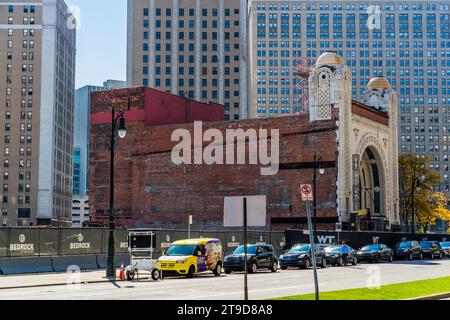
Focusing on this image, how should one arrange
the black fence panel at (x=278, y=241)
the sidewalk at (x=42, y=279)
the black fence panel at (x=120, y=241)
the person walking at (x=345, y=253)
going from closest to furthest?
the sidewalk at (x=42, y=279), the black fence panel at (x=120, y=241), the person walking at (x=345, y=253), the black fence panel at (x=278, y=241)

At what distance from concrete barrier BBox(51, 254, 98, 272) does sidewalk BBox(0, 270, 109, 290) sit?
1.60 m

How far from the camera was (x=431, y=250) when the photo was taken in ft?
189

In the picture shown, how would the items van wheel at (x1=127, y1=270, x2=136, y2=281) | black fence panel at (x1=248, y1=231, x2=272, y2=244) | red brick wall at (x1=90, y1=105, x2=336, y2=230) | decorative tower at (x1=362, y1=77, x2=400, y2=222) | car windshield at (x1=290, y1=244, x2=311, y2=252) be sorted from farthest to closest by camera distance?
decorative tower at (x1=362, y1=77, x2=400, y2=222) < red brick wall at (x1=90, y1=105, x2=336, y2=230) < black fence panel at (x1=248, y1=231, x2=272, y2=244) < car windshield at (x1=290, y1=244, x2=311, y2=252) < van wheel at (x1=127, y1=270, x2=136, y2=281)

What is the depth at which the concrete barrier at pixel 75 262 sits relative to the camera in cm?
3584

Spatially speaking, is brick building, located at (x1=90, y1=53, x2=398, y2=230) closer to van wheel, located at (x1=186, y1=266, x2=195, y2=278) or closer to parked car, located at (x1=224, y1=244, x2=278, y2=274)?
parked car, located at (x1=224, y1=244, x2=278, y2=274)

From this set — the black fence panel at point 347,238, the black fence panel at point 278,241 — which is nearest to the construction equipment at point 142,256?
the black fence panel at point 347,238

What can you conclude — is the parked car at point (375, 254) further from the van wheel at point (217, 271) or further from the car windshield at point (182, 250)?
the car windshield at point (182, 250)

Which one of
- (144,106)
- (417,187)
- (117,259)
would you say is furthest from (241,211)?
(417,187)

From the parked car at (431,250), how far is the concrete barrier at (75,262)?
1164 inches

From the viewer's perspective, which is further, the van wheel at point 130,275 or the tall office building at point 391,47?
the tall office building at point 391,47

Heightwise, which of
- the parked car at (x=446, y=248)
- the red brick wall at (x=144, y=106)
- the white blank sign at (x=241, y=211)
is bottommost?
the parked car at (x=446, y=248)

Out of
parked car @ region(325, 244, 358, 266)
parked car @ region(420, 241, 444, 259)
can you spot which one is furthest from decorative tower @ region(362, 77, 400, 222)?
parked car @ region(325, 244, 358, 266)

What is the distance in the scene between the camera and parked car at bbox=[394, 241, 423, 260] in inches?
2143

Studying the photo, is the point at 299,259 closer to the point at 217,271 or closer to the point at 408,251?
the point at 217,271
